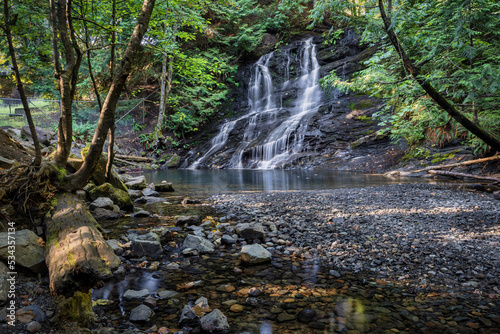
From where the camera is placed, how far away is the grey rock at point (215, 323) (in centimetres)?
199

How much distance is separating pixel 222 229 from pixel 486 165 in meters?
9.78

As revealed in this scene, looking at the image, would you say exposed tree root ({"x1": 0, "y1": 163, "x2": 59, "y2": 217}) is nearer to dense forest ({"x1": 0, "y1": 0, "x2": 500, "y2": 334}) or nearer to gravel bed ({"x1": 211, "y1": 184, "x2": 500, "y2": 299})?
dense forest ({"x1": 0, "y1": 0, "x2": 500, "y2": 334})

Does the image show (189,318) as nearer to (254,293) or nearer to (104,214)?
(254,293)

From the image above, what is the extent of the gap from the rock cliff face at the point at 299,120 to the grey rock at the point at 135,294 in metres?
13.0

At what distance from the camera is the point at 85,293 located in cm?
212

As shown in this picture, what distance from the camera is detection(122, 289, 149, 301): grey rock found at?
2.41 metres

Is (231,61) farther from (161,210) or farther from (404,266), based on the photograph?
(404,266)

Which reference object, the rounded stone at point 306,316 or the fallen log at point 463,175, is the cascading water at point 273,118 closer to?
the fallen log at point 463,175

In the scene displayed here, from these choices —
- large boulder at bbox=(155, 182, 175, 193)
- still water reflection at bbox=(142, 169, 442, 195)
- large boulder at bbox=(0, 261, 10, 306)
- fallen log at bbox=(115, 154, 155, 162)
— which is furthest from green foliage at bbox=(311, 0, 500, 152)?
fallen log at bbox=(115, 154, 155, 162)

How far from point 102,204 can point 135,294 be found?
3513 millimetres

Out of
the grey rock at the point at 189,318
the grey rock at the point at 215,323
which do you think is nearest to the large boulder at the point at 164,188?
the grey rock at the point at 189,318

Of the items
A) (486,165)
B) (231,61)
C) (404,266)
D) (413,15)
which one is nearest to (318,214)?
(404,266)

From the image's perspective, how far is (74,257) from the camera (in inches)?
83.0

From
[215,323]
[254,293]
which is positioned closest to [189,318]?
[215,323]
